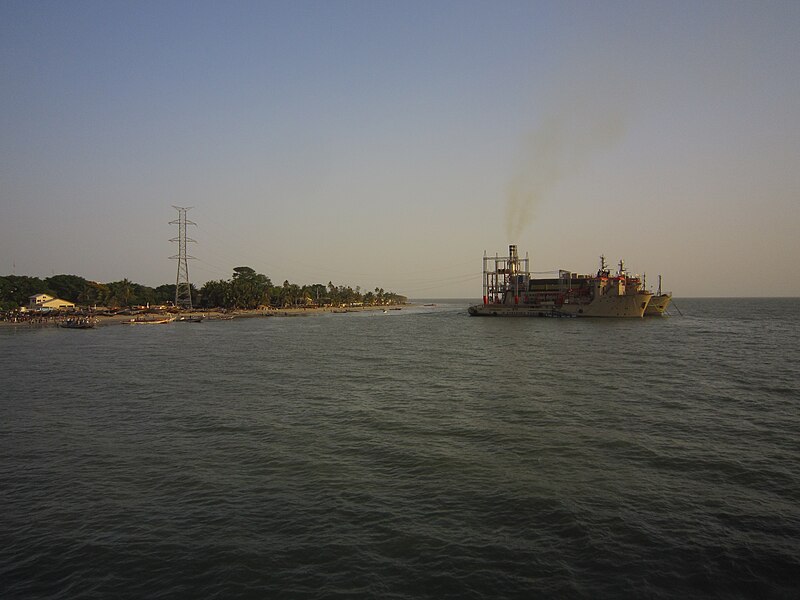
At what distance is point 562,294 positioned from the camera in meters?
152

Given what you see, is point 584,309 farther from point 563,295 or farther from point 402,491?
point 402,491

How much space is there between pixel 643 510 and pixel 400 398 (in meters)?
19.1

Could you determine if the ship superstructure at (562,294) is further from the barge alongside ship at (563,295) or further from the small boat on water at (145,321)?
the small boat on water at (145,321)

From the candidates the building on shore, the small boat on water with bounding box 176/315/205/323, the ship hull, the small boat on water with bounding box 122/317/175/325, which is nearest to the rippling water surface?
the small boat on water with bounding box 122/317/175/325

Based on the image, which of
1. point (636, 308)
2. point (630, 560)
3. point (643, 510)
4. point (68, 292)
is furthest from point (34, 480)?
point (68, 292)

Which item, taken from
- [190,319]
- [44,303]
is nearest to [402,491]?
[190,319]

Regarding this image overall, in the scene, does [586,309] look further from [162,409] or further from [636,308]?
[162,409]

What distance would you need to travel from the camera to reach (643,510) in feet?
49.7

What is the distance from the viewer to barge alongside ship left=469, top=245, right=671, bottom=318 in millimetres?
133875

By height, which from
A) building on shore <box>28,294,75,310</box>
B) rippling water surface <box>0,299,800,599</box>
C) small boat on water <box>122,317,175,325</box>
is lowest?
rippling water surface <box>0,299,800,599</box>

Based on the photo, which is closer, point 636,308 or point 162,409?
point 162,409

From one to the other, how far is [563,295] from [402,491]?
143878mm

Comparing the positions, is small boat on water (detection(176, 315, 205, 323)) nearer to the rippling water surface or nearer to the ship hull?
the ship hull

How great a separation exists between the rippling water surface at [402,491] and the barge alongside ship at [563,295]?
104 meters
